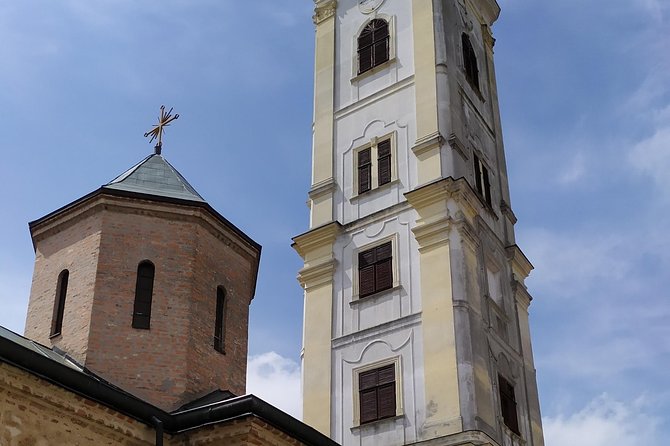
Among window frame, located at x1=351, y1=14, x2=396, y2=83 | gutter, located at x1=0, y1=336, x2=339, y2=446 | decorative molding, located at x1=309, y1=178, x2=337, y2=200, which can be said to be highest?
window frame, located at x1=351, y1=14, x2=396, y2=83

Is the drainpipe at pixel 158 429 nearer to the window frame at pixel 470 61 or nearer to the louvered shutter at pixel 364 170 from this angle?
the louvered shutter at pixel 364 170

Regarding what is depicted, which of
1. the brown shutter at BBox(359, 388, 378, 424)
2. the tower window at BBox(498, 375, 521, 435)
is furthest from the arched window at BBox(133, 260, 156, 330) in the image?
the tower window at BBox(498, 375, 521, 435)

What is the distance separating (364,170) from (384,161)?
0.60 metres

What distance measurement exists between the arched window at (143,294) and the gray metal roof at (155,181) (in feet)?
5.49

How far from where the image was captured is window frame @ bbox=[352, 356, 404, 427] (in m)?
18.4

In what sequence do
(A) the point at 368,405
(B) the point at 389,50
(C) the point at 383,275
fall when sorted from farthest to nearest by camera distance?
(B) the point at 389,50, (C) the point at 383,275, (A) the point at 368,405

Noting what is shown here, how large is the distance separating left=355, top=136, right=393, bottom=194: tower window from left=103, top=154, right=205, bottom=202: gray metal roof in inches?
169

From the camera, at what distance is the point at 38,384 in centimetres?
1208

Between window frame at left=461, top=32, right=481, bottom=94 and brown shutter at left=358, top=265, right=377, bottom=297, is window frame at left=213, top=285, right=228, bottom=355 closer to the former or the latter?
brown shutter at left=358, top=265, right=377, bottom=297

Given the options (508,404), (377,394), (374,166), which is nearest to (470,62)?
(374,166)

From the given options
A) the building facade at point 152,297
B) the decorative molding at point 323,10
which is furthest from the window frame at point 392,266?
the decorative molding at point 323,10

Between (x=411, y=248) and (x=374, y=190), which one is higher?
(x=374, y=190)

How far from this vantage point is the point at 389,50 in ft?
76.9

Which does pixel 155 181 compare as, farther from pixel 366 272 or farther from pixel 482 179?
pixel 482 179
